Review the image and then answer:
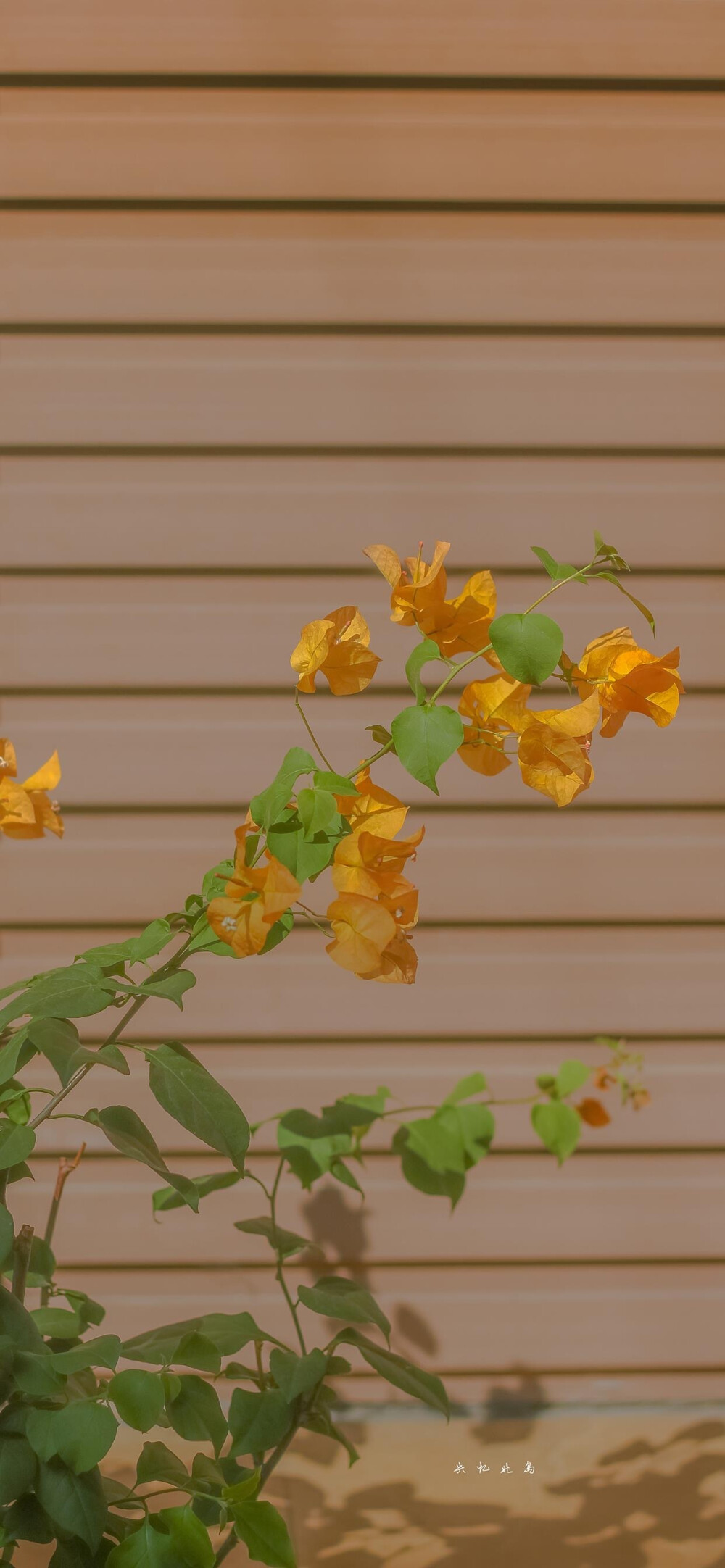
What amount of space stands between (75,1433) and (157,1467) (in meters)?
0.10

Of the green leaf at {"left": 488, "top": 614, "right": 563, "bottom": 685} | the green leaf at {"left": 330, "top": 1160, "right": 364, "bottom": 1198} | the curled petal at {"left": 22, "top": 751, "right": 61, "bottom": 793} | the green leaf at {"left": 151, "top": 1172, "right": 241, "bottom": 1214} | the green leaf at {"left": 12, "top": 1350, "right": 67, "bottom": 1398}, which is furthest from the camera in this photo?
the green leaf at {"left": 330, "top": 1160, "right": 364, "bottom": 1198}

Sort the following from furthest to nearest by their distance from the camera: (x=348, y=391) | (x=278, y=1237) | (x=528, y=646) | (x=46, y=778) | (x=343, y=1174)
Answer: (x=348, y=391) → (x=343, y=1174) → (x=278, y=1237) → (x=46, y=778) → (x=528, y=646)

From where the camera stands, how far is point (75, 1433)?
23.6 inches

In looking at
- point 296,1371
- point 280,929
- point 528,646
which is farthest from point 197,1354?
point 528,646

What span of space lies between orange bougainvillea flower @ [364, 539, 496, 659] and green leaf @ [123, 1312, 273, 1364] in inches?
21.3

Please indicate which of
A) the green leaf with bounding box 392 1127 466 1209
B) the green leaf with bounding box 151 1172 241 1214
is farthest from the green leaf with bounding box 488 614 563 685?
the green leaf with bounding box 392 1127 466 1209

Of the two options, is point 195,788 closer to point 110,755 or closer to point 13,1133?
point 110,755

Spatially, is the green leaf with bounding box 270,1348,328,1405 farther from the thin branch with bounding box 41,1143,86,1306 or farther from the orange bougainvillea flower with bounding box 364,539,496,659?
the orange bougainvillea flower with bounding box 364,539,496,659

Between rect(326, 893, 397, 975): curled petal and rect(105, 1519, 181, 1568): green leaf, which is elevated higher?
rect(326, 893, 397, 975): curled petal

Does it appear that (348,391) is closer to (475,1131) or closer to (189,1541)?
(475,1131)

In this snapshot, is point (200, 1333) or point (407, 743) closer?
point (407, 743)

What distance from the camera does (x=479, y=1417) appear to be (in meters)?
1.28

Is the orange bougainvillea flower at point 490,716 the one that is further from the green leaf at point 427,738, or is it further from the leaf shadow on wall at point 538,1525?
the leaf shadow on wall at point 538,1525

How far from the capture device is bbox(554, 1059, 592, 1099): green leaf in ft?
3.98
